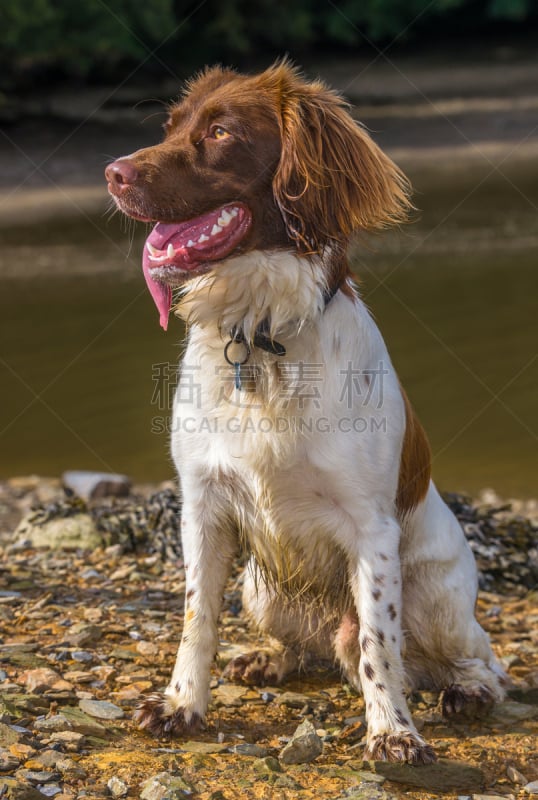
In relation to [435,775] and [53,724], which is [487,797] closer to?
[435,775]

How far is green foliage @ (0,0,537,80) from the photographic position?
23.0 metres

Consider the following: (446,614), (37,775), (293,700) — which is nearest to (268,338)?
(446,614)

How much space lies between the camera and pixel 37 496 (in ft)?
22.3

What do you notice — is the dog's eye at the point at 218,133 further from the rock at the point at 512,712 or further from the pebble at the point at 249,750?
the rock at the point at 512,712

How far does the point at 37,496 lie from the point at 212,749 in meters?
3.60

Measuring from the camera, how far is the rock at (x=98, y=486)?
6.50 meters

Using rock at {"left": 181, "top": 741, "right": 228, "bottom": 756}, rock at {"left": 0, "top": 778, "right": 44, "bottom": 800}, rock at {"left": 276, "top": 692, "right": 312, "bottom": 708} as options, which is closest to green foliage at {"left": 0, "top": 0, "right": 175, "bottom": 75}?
rock at {"left": 276, "top": 692, "right": 312, "bottom": 708}

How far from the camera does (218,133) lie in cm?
335

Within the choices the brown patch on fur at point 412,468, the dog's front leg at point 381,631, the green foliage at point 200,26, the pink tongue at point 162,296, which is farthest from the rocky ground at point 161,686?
the green foliage at point 200,26

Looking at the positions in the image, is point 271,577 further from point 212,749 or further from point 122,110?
point 122,110

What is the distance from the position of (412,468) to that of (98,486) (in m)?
3.15

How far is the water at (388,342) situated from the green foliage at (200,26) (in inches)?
331

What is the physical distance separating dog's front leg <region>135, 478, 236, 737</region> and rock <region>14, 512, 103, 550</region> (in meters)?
1.84

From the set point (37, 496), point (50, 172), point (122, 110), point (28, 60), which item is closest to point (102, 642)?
point (37, 496)
